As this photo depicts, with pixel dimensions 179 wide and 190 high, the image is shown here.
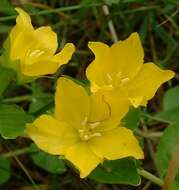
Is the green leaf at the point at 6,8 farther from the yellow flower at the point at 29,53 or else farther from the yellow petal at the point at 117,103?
the yellow petal at the point at 117,103

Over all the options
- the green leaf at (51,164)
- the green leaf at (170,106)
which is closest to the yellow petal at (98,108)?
the green leaf at (51,164)

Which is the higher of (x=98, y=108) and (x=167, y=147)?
(x=98, y=108)

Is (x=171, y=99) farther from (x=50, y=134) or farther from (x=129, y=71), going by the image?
(x=50, y=134)

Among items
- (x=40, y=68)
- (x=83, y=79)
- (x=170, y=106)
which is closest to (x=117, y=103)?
(x=40, y=68)

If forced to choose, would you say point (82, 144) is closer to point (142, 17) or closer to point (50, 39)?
point (50, 39)

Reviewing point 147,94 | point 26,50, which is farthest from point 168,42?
point 26,50

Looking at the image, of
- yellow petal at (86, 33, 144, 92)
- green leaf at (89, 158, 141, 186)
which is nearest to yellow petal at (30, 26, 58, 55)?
yellow petal at (86, 33, 144, 92)
